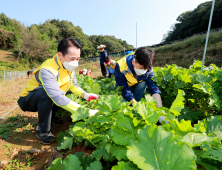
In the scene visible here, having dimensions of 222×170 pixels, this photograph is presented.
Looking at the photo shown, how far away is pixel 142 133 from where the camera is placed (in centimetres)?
62

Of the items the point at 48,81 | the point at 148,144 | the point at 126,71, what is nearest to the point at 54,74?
the point at 48,81

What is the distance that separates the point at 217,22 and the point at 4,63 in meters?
52.8

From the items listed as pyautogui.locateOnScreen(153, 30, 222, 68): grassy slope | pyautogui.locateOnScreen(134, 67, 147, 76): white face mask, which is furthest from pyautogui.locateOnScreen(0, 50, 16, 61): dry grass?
pyautogui.locateOnScreen(134, 67, 147, 76): white face mask

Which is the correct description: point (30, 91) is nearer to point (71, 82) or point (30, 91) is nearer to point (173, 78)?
point (71, 82)

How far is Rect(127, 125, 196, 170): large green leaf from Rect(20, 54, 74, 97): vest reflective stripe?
71.7 inches

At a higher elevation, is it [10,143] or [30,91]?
[30,91]

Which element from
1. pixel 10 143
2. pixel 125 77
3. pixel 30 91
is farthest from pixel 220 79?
pixel 10 143

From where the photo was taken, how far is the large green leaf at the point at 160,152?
54cm

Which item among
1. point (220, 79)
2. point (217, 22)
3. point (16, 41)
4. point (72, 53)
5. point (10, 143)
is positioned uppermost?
point (217, 22)

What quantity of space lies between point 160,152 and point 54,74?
189 cm

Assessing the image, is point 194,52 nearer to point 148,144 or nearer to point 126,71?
point 126,71

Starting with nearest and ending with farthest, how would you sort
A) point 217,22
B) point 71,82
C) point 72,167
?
point 72,167 → point 71,82 → point 217,22

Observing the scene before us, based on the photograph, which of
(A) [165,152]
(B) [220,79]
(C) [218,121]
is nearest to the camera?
(A) [165,152]

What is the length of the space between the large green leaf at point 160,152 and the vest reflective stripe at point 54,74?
1821mm
